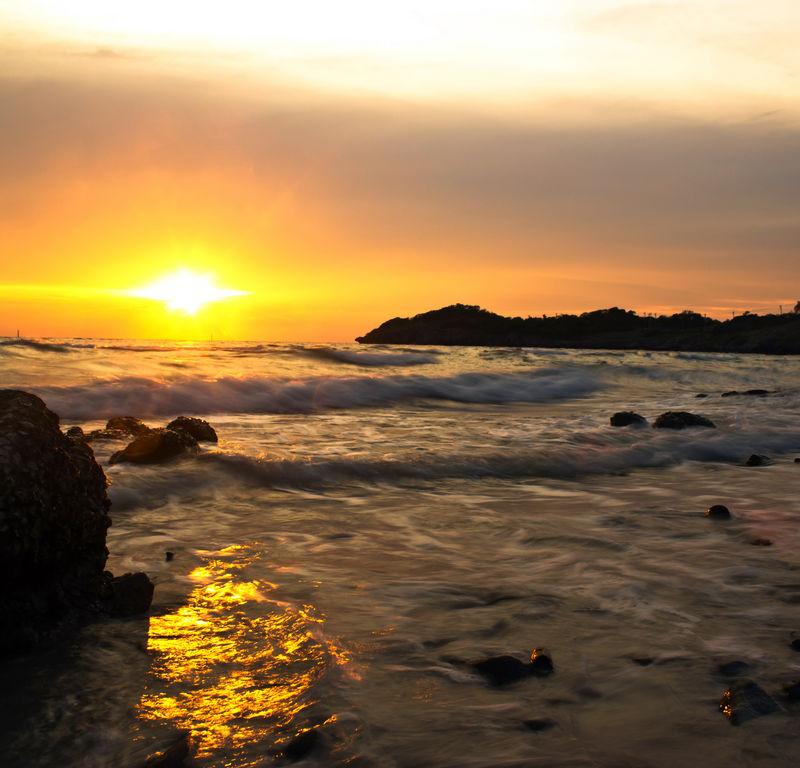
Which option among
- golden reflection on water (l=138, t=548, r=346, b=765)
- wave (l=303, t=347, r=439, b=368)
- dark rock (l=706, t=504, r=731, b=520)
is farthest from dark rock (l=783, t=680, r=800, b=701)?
wave (l=303, t=347, r=439, b=368)

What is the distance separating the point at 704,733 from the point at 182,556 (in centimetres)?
297

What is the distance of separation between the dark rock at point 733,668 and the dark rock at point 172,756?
75.9 inches

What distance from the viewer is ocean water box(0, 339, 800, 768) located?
217cm

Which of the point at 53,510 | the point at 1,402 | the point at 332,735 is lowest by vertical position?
the point at 332,735

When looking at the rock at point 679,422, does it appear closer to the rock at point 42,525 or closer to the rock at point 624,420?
the rock at point 624,420

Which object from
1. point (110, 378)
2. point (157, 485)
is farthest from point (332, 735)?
point (110, 378)

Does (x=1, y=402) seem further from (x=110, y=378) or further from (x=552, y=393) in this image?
(x=552, y=393)

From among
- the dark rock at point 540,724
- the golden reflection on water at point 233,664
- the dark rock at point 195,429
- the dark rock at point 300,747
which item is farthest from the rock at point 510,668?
the dark rock at point 195,429

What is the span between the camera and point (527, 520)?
5.04 metres

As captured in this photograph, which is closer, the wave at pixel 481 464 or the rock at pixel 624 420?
the wave at pixel 481 464

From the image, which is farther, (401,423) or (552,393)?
(552,393)

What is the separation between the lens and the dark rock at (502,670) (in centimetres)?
256

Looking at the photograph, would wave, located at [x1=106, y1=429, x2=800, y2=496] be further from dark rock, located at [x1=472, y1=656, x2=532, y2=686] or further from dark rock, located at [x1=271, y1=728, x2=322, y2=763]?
dark rock, located at [x1=271, y1=728, x2=322, y2=763]

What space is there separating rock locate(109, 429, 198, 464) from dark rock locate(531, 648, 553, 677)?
4.96 m
